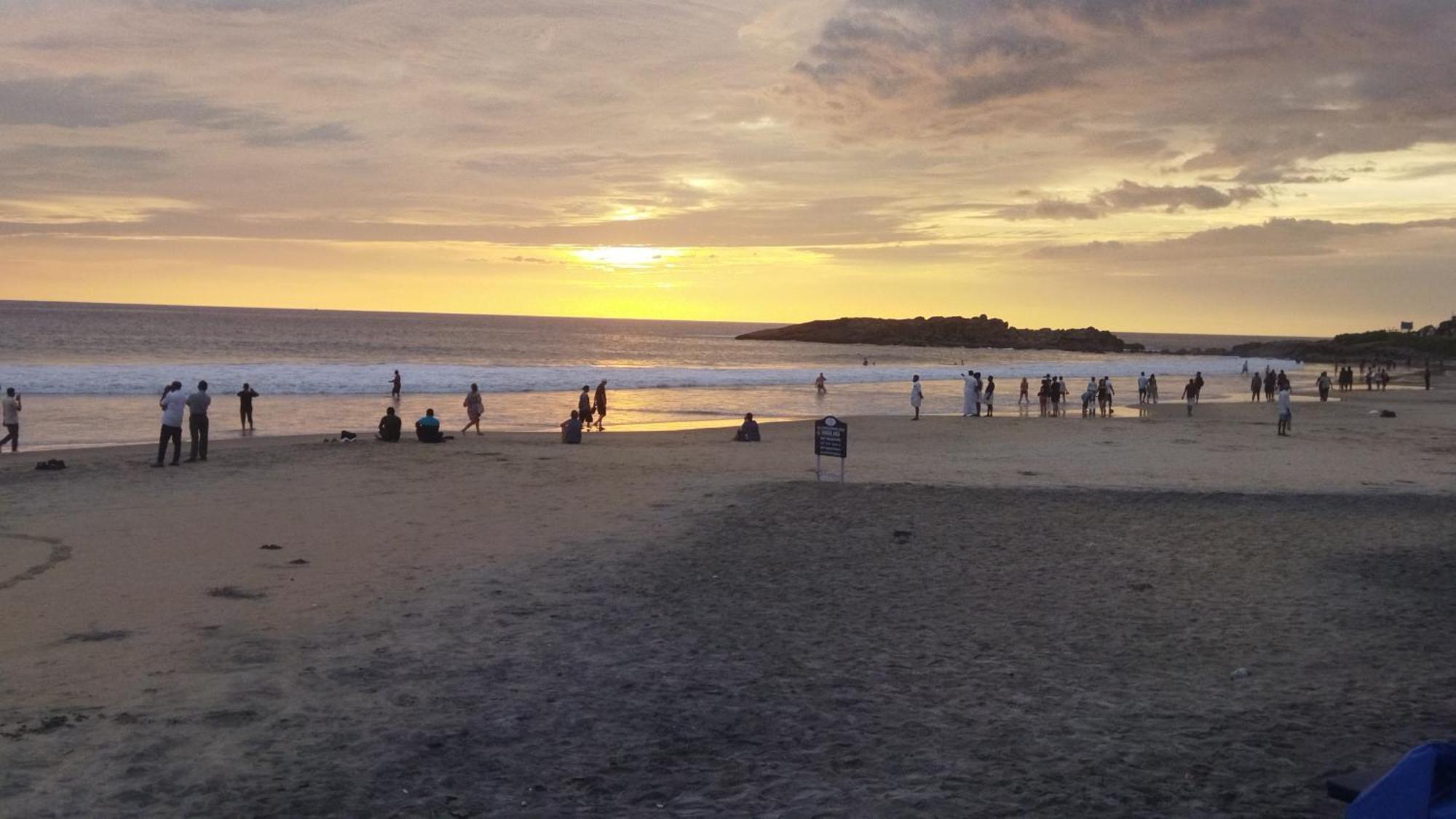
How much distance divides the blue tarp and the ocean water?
2720cm

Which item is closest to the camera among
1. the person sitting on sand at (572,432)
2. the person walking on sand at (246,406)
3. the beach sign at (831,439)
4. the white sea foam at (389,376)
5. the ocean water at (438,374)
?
the beach sign at (831,439)

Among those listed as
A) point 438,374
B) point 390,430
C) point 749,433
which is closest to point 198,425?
point 390,430

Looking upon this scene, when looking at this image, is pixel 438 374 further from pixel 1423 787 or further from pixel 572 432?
pixel 1423 787

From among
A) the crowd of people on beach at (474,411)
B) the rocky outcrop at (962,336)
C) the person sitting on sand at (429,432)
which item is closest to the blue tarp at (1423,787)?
the crowd of people on beach at (474,411)

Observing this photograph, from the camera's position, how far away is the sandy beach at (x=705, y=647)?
5.50m

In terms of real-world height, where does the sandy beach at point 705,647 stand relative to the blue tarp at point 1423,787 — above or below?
below

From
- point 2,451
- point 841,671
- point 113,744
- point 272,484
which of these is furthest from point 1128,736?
point 2,451

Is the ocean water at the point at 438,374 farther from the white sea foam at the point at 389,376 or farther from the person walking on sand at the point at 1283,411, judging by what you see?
the person walking on sand at the point at 1283,411

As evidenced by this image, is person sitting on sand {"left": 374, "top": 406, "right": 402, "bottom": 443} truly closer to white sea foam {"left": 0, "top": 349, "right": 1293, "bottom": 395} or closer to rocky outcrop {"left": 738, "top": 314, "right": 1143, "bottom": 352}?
white sea foam {"left": 0, "top": 349, "right": 1293, "bottom": 395}

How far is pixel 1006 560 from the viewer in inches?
450

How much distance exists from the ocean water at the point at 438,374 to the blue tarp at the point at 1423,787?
1071 inches

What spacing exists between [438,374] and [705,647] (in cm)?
5579

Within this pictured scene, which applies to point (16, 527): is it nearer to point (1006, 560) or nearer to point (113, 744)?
point (113, 744)

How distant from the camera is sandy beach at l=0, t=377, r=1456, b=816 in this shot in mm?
5500
